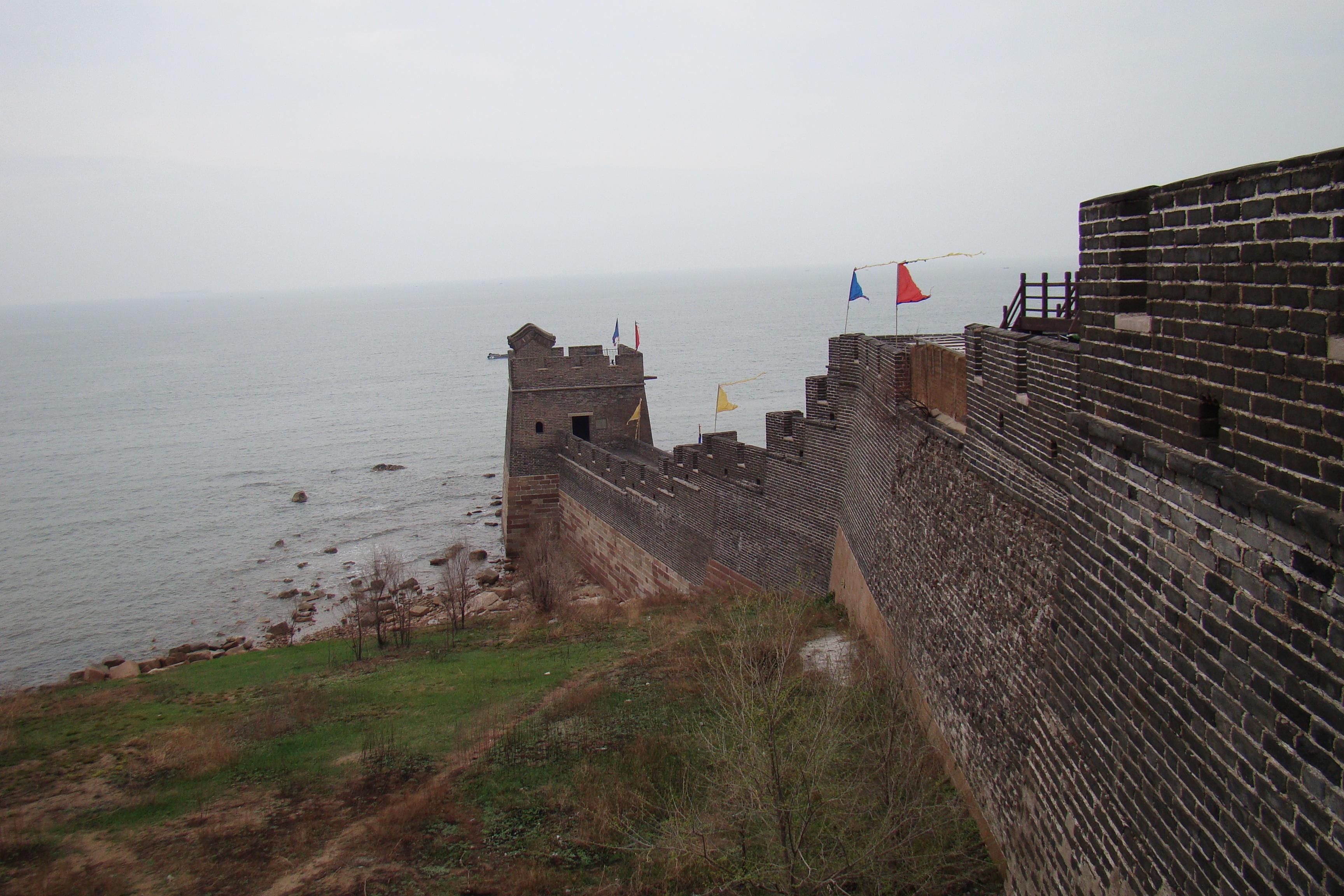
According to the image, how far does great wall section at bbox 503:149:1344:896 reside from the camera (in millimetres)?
2963

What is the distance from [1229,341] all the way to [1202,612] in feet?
3.40

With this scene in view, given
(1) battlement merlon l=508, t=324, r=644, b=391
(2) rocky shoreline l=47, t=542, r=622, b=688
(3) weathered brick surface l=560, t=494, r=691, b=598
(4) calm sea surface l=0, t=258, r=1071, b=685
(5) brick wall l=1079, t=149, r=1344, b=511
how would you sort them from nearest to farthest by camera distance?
(5) brick wall l=1079, t=149, r=1344, b=511
(2) rocky shoreline l=47, t=542, r=622, b=688
(3) weathered brick surface l=560, t=494, r=691, b=598
(4) calm sea surface l=0, t=258, r=1071, b=685
(1) battlement merlon l=508, t=324, r=644, b=391

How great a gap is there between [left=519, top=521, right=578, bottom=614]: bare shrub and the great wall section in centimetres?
1360

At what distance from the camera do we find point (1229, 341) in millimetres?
3463

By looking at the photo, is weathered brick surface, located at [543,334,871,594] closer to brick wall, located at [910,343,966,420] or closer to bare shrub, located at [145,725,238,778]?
brick wall, located at [910,343,966,420]

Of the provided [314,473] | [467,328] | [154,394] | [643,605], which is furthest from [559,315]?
[643,605]

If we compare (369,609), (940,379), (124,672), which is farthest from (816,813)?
(124,672)

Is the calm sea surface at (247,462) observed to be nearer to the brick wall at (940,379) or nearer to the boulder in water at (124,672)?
the boulder in water at (124,672)

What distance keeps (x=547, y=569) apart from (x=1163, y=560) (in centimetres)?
2017

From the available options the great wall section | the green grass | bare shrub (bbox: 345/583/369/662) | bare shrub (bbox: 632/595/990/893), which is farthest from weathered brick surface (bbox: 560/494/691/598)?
the great wall section

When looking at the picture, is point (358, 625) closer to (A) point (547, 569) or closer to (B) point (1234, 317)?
(A) point (547, 569)

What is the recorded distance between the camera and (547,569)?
2338cm

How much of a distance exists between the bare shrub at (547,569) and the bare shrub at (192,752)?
8724 mm

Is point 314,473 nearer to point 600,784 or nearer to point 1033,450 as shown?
point 600,784
